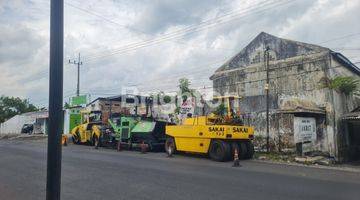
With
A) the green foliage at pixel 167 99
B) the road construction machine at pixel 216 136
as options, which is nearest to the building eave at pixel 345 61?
the road construction machine at pixel 216 136

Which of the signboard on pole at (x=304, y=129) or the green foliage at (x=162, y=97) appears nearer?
the signboard on pole at (x=304, y=129)

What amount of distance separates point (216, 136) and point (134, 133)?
812 centimetres

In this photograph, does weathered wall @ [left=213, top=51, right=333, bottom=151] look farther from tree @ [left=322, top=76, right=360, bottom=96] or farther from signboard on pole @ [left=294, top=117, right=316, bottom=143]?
signboard on pole @ [left=294, top=117, right=316, bottom=143]

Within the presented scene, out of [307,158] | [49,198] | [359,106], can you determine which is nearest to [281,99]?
[359,106]

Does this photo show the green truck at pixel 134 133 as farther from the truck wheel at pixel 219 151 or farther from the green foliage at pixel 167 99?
the green foliage at pixel 167 99

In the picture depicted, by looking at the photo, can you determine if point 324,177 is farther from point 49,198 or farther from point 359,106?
point 359,106

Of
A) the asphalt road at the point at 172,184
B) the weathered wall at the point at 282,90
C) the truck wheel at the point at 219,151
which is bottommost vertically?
the asphalt road at the point at 172,184

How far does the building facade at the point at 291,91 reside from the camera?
74.0 feet

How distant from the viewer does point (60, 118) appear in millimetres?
3400

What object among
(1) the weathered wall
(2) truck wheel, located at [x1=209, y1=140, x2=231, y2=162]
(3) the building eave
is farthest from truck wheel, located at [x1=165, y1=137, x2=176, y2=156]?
(3) the building eave

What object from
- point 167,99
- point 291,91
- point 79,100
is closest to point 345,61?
point 291,91

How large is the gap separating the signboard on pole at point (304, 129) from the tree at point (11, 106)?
80.7 meters

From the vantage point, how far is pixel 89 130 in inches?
1257

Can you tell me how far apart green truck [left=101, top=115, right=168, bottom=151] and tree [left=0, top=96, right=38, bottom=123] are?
2714 inches
